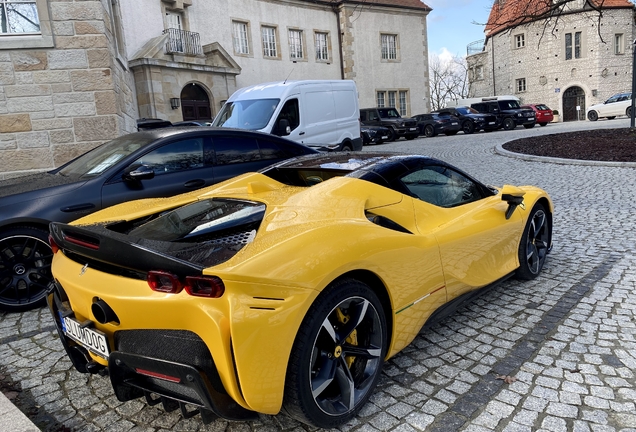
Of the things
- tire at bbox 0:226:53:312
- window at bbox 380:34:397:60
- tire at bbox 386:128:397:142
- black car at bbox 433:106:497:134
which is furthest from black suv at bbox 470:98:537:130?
tire at bbox 0:226:53:312

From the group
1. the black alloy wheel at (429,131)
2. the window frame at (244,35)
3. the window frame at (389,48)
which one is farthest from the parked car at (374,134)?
the window frame at (389,48)

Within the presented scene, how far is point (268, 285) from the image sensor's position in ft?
6.41

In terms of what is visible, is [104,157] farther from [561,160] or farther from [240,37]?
[240,37]

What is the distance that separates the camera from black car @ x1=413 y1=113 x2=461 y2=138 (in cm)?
2581

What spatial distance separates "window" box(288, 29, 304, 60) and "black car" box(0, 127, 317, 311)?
72.9ft

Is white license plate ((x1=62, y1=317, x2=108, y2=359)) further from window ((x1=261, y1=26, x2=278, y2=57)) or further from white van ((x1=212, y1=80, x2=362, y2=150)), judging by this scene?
window ((x1=261, y1=26, x2=278, y2=57))

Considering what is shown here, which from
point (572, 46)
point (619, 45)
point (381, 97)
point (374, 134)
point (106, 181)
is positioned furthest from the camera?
point (572, 46)

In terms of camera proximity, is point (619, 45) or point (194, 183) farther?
point (619, 45)

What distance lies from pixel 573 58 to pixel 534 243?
4319 centimetres

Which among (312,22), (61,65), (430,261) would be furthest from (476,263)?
(312,22)

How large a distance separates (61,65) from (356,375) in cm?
832

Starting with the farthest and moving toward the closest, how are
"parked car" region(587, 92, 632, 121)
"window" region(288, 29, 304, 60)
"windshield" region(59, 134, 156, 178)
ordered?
"parked car" region(587, 92, 632, 121) < "window" region(288, 29, 304, 60) < "windshield" region(59, 134, 156, 178)

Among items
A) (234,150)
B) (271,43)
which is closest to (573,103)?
(271,43)

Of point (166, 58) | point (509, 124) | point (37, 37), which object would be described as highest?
point (166, 58)
